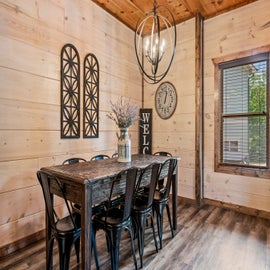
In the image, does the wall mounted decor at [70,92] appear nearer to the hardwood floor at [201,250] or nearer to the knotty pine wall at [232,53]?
the hardwood floor at [201,250]

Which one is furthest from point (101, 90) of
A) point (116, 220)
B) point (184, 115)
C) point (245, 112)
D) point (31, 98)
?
→ point (245, 112)

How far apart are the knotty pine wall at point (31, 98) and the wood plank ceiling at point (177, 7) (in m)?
0.38

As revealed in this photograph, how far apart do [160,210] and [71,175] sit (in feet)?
3.72

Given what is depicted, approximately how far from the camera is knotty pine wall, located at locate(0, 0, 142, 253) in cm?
205

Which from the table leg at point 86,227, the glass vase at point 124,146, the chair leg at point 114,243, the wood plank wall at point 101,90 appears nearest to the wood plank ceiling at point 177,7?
the wood plank wall at point 101,90

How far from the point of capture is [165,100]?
3838mm

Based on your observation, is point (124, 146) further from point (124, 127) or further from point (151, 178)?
point (151, 178)

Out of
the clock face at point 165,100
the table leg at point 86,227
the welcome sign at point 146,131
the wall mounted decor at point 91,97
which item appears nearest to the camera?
the table leg at point 86,227

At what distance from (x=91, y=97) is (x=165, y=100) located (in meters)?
1.54

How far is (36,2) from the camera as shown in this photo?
2.28 m

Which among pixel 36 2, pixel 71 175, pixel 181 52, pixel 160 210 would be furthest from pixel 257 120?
pixel 36 2

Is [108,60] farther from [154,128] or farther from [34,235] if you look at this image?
[34,235]

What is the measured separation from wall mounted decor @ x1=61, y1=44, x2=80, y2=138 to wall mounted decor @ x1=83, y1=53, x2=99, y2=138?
0.13 metres

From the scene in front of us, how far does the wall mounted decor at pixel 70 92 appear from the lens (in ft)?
8.44
